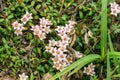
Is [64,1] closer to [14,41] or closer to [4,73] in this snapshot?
[14,41]

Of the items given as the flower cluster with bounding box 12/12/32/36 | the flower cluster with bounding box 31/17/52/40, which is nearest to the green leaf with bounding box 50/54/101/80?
the flower cluster with bounding box 31/17/52/40

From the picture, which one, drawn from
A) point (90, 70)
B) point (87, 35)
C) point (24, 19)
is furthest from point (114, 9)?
point (24, 19)

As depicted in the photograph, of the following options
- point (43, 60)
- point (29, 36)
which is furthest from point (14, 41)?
point (43, 60)

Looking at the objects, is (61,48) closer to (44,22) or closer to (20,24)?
(44,22)

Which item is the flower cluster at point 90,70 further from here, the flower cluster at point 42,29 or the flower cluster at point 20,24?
the flower cluster at point 20,24

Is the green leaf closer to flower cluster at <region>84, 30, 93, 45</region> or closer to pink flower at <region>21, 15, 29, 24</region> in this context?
flower cluster at <region>84, 30, 93, 45</region>

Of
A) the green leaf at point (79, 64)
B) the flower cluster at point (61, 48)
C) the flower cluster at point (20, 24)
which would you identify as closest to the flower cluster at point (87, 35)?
the flower cluster at point (61, 48)
